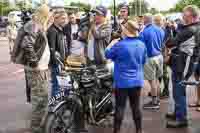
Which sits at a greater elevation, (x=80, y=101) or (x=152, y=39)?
(x=152, y=39)

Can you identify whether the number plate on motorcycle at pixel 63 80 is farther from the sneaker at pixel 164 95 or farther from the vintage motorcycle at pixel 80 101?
the sneaker at pixel 164 95

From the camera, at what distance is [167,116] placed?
28.1 ft

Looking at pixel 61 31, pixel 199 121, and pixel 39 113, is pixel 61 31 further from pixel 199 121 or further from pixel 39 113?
pixel 199 121

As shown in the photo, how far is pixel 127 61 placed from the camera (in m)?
6.71

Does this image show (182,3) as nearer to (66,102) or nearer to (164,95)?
(164,95)

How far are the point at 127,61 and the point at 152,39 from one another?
2.82 m

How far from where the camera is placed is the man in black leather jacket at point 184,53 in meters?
7.52

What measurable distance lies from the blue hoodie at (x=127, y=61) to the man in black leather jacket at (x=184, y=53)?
102 cm

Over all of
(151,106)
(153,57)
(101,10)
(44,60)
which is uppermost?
(101,10)

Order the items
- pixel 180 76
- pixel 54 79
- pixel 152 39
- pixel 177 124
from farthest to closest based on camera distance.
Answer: pixel 152 39, pixel 54 79, pixel 177 124, pixel 180 76

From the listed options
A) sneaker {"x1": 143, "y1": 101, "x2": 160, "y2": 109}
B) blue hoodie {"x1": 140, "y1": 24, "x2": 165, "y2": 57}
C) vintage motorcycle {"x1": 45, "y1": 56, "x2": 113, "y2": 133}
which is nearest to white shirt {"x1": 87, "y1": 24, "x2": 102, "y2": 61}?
vintage motorcycle {"x1": 45, "y1": 56, "x2": 113, "y2": 133}

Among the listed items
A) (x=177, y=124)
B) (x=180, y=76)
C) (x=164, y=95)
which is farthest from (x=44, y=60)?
(x=164, y=95)

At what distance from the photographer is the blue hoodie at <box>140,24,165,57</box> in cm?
942

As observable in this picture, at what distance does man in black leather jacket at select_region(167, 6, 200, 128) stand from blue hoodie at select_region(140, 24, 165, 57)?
1.60 meters
